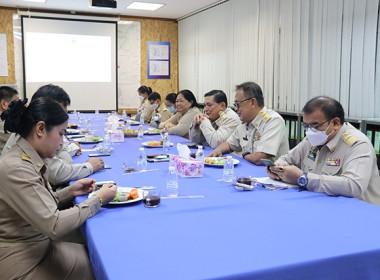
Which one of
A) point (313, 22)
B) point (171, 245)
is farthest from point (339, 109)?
point (313, 22)

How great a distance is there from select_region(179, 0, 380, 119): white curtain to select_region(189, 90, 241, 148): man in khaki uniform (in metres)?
1.51

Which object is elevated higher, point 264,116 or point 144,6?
point 144,6

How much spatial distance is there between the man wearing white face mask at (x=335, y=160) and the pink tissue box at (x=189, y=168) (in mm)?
421

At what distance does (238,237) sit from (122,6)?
667 cm

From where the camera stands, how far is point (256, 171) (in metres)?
2.47

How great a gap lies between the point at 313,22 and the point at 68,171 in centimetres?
378

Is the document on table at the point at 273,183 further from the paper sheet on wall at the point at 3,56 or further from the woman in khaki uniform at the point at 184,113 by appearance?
the paper sheet on wall at the point at 3,56

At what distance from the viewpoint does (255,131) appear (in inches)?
122

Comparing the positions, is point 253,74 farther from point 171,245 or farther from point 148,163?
point 171,245

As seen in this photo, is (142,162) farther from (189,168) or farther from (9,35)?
(9,35)

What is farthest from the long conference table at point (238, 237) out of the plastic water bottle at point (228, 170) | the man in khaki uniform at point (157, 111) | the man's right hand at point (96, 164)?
the man in khaki uniform at point (157, 111)

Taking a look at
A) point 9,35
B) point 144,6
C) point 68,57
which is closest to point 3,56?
point 9,35

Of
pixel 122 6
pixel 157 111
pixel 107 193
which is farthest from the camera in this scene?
pixel 122 6

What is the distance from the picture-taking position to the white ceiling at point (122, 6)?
684 centimetres
